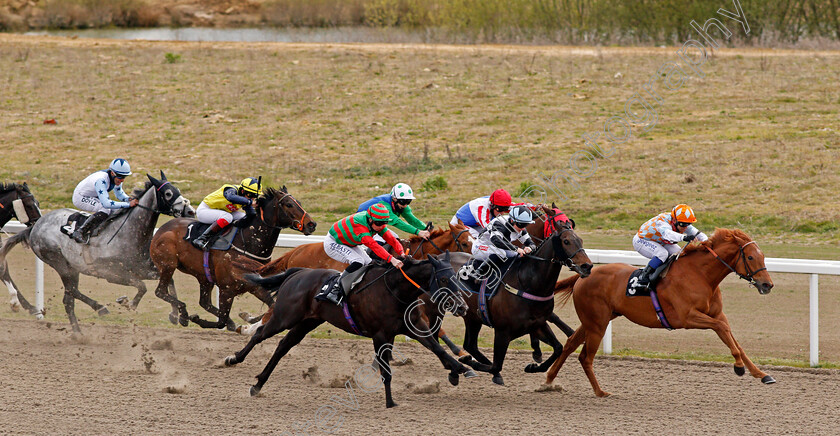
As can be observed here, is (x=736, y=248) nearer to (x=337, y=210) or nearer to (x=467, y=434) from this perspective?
(x=467, y=434)

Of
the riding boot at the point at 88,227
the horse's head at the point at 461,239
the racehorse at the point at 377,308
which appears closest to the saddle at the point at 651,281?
the racehorse at the point at 377,308

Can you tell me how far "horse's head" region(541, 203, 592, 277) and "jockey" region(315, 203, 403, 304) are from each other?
1.16 m

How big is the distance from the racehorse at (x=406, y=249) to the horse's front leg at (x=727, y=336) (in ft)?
7.58

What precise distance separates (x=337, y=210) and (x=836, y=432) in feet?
36.0

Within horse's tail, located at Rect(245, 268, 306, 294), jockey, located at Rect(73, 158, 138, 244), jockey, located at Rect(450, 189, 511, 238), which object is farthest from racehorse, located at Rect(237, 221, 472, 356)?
jockey, located at Rect(73, 158, 138, 244)

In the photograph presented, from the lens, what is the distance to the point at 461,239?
8797 millimetres

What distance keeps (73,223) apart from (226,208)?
179 cm

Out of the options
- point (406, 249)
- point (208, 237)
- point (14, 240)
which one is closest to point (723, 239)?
point (406, 249)

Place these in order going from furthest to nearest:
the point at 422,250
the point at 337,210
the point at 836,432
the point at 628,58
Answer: the point at 628,58, the point at 337,210, the point at 422,250, the point at 836,432

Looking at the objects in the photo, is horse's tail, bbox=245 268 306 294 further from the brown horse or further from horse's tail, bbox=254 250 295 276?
the brown horse

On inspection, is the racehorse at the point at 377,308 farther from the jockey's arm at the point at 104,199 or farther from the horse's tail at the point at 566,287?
the jockey's arm at the point at 104,199

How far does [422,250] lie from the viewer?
902 centimetres

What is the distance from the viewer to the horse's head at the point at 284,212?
8.77m

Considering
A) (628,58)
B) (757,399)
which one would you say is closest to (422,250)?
(757,399)
